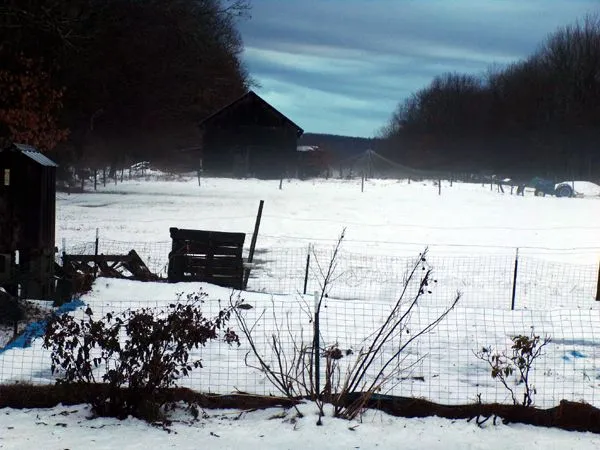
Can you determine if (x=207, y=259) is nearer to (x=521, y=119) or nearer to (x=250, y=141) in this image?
(x=250, y=141)

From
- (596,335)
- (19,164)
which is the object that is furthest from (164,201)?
(596,335)

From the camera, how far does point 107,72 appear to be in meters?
34.3

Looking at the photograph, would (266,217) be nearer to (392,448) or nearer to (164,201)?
(164,201)

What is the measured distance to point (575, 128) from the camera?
247 feet

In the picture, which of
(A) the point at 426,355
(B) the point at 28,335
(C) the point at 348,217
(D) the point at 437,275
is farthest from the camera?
(C) the point at 348,217

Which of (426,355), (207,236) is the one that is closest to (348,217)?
(207,236)

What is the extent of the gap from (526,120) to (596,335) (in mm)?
77777

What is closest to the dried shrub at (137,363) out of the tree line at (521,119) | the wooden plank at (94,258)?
the wooden plank at (94,258)

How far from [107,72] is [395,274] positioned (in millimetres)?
22348

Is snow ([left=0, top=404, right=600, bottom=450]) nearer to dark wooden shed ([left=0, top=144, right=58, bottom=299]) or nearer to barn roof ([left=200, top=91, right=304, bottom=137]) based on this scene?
dark wooden shed ([left=0, top=144, right=58, bottom=299])

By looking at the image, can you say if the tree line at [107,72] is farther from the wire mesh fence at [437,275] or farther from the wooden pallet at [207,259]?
the wooden pallet at [207,259]

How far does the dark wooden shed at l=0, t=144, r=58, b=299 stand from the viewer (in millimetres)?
11555

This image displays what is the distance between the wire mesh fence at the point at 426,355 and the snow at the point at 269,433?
62 centimetres

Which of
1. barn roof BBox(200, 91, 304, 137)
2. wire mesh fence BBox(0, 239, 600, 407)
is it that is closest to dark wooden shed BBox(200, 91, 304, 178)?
barn roof BBox(200, 91, 304, 137)
